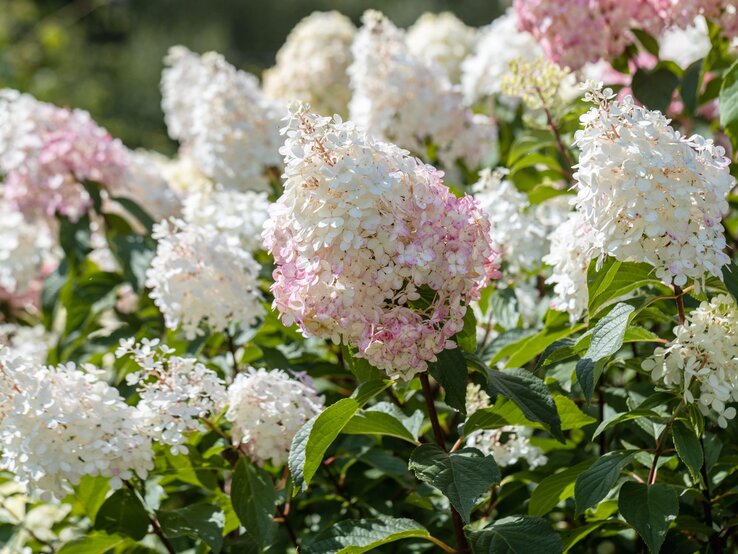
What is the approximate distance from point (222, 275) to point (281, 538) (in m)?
0.49

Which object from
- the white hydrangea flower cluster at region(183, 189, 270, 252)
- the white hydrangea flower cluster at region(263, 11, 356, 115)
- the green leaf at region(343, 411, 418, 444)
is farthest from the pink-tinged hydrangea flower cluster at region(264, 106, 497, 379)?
the white hydrangea flower cluster at region(263, 11, 356, 115)

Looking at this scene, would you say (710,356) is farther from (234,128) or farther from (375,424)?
(234,128)

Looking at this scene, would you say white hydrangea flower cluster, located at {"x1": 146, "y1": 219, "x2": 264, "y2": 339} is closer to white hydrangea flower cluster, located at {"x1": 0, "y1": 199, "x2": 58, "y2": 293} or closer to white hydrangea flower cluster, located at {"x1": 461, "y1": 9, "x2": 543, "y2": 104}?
white hydrangea flower cluster, located at {"x1": 0, "y1": 199, "x2": 58, "y2": 293}

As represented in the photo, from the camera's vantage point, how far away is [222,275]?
1891 mm

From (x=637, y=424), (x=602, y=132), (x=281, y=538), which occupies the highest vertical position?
(x=602, y=132)

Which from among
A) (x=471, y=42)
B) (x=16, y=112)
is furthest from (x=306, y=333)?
(x=471, y=42)

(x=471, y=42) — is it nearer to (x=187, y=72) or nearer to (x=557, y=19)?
(x=187, y=72)

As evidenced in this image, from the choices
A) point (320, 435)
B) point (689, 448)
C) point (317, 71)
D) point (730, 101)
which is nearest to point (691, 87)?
point (730, 101)

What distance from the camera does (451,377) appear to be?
1.41 m

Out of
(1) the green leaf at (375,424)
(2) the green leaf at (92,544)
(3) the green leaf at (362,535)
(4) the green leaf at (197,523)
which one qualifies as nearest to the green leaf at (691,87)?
(1) the green leaf at (375,424)

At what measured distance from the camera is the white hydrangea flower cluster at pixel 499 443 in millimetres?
1734

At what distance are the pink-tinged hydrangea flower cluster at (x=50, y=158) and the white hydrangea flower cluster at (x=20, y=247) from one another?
13cm

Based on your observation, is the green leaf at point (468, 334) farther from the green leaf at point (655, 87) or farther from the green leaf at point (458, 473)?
the green leaf at point (655, 87)

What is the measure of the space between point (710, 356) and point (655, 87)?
91 centimetres
